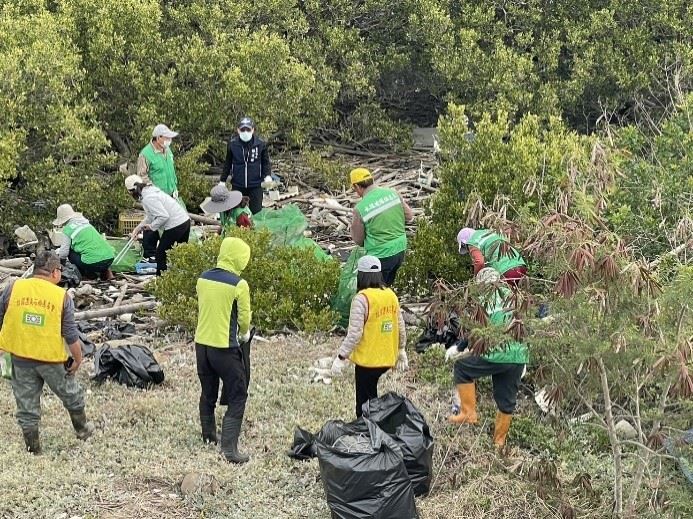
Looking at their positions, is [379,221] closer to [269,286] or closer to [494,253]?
[269,286]

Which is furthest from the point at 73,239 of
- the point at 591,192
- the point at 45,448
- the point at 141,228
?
the point at 591,192

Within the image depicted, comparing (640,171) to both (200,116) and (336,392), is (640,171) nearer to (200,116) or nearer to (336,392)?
(336,392)

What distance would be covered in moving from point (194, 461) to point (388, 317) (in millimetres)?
1887

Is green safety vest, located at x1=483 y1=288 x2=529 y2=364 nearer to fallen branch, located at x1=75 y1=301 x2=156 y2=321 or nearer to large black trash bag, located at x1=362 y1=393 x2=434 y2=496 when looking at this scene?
large black trash bag, located at x1=362 y1=393 x2=434 y2=496

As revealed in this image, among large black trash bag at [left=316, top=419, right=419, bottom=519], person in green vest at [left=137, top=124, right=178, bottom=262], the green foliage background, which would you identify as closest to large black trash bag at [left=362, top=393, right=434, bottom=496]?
large black trash bag at [left=316, top=419, right=419, bottom=519]

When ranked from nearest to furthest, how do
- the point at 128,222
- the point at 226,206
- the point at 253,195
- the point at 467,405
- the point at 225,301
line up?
the point at 225,301 → the point at 467,405 → the point at 226,206 → the point at 253,195 → the point at 128,222

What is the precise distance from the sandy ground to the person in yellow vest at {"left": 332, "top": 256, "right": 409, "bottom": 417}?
83 centimetres

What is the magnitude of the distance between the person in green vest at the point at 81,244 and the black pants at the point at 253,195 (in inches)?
85.0

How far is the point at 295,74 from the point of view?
50.2 feet

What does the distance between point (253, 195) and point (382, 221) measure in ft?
12.8

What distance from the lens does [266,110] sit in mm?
15133

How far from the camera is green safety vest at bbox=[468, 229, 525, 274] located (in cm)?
638

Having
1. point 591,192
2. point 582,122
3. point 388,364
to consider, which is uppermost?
point 591,192

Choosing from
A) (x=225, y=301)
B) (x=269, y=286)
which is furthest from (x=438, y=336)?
(x=225, y=301)
